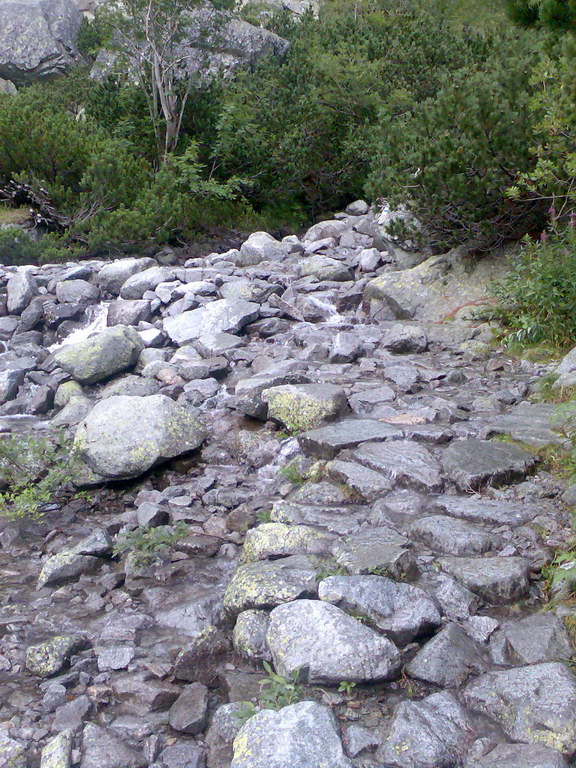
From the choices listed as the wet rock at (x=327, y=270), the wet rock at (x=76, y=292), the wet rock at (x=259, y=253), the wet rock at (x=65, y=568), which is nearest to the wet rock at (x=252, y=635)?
the wet rock at (x=65, y=568)

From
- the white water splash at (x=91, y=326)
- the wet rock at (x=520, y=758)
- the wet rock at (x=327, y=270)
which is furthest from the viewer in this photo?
the wet rock at (x=327, y=270)

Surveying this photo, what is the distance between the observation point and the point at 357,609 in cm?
354

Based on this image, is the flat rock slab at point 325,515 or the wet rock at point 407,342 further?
the wet rock at point 407,342

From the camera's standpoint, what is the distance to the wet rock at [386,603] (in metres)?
3.45

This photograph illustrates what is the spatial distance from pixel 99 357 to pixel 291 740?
19.7 feet

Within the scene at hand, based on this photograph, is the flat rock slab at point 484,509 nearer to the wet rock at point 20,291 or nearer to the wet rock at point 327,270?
the wet rock at point 327,270

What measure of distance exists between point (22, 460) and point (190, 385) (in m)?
2.15

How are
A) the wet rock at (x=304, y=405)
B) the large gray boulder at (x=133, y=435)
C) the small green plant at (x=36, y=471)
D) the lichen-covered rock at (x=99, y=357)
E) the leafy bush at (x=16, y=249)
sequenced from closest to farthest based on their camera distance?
the small green plant at (x=36, y=471) → the large gray boulder at (x=133, y=435) → the wet rock at (x=304, y=405) → the lichen-covered rock at (x=99, y=357) → the leafy bush at (x=16, y=249)

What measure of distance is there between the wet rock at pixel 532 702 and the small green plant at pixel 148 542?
2312 mm

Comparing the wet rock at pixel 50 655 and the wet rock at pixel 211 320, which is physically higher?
the wet rock at pixel 50 655

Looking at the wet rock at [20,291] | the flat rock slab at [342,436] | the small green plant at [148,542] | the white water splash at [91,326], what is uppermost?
the flat rock slab at [342,436]

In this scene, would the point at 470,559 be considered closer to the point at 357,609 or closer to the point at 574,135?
the point at 357,609

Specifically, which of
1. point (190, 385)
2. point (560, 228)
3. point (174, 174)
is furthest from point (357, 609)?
point (174, 174)

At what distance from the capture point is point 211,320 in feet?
30.8
